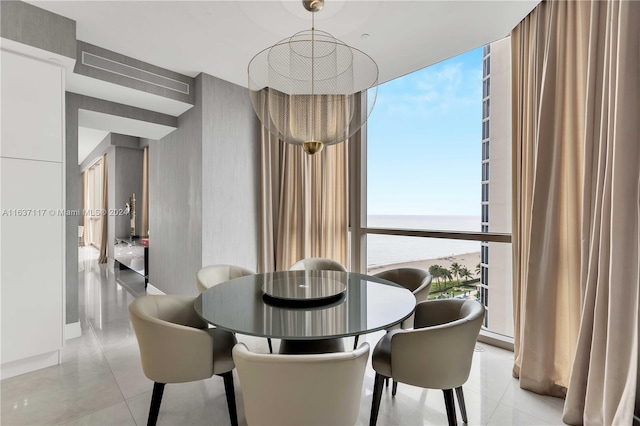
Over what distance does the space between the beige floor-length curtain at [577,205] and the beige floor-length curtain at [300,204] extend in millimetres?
1880

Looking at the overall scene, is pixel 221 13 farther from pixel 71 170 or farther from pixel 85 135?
pixel 85 135

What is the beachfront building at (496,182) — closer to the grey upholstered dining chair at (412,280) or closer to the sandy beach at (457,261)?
the sandy beach at (457,261)

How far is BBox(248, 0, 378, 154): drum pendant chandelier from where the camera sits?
186cm

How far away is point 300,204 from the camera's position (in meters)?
3.90

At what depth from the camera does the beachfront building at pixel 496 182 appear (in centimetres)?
278

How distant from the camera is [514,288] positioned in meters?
2.43

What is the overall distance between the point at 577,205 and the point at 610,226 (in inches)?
16.1

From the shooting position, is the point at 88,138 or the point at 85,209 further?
the point at 85,209

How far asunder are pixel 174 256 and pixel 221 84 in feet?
7.33

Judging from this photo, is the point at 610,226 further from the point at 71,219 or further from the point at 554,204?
the point at 71,219

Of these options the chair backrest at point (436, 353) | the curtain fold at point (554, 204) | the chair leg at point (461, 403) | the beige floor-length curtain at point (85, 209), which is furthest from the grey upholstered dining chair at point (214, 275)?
the beige floor-length curtain at point (85, 209)

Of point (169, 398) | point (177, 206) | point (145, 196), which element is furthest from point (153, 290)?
point (169, 398)

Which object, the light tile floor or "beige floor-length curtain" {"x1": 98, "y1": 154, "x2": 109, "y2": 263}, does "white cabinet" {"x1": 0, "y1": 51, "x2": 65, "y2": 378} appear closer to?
the light tile floor

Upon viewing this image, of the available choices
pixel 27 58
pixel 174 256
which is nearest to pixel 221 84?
pixel 27 58
